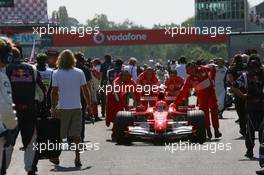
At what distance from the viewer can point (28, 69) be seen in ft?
37.0

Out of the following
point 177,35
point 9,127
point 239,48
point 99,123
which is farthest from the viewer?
point 177,35

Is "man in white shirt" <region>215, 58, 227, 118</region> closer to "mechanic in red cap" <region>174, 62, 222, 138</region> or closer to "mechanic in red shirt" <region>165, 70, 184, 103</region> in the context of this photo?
"mechanic in red shirt" <region>165, 70, 184, 103</region>

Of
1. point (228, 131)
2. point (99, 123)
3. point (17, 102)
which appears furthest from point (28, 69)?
point (99, 123)

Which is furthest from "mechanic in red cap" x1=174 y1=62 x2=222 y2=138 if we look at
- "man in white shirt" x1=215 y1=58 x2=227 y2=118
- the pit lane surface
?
"man in white shirt" x1=215 y1=58 x2=227 y2=118

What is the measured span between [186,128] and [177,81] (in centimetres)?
352

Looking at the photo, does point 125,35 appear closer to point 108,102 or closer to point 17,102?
point 108,102

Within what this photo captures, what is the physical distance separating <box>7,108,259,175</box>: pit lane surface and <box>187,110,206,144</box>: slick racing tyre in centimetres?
23

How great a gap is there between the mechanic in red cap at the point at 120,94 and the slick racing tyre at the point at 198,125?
191cm

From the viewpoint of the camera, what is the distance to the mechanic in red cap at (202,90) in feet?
55.1

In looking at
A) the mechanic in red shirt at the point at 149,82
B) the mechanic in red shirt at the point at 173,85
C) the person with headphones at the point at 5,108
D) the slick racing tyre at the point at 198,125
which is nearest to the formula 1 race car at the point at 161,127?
the slick racing tyre at the point at 198,125

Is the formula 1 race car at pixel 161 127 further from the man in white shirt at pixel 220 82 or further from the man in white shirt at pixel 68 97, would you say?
the man in white shirt at pixel 220 82

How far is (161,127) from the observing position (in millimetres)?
15703

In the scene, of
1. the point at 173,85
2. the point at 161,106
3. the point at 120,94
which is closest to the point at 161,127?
the point at 161,106

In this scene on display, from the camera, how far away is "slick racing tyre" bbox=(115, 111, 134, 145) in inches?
617
